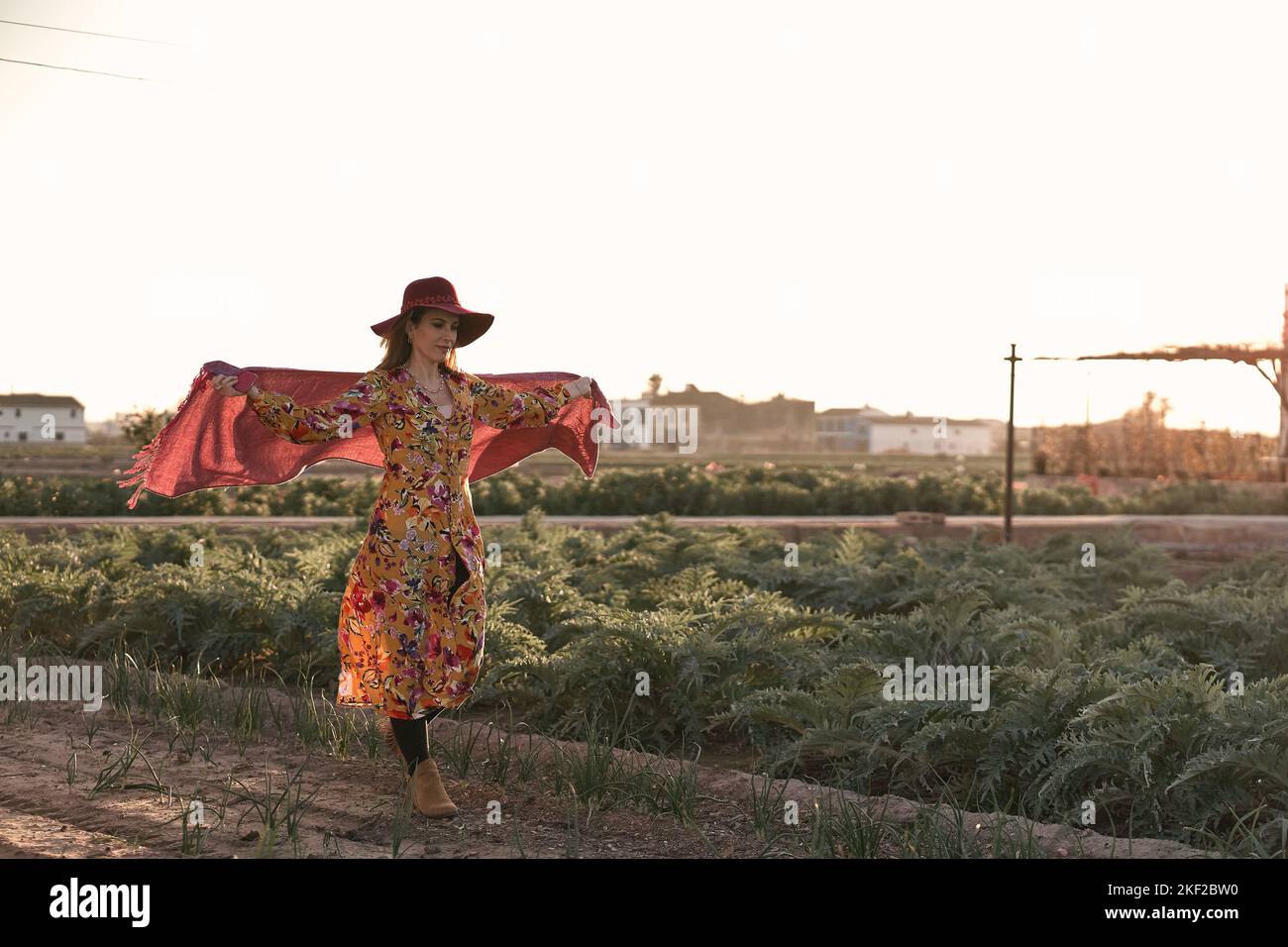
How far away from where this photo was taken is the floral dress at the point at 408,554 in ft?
14.9

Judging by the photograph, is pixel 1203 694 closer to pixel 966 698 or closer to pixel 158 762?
→ pixel 966 698

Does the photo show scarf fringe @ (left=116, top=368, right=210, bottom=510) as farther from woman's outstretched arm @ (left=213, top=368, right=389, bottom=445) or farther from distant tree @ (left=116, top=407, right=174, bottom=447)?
distant tree @ (left=116, top=407, right=174, bottom=447)

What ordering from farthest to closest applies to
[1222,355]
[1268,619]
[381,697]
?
[1222,355] → [1268,619] → [381,697]

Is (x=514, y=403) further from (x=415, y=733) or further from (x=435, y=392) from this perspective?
(x=415, y=733)

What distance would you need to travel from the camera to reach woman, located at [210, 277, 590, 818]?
4527 millimetres

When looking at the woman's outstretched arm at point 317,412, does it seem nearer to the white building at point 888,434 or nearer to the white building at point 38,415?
the white building at point 888,434

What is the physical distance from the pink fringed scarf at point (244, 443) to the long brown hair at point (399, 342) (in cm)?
20

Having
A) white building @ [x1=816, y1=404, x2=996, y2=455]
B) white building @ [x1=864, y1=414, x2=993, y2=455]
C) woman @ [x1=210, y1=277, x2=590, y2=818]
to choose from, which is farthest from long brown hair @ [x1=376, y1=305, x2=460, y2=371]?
white building @ [x1=864, y1=414, x2=993, y2=455]

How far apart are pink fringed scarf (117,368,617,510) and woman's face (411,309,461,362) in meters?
0.37

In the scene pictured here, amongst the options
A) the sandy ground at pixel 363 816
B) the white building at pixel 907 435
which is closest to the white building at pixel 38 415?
the white building at pixel 907 435

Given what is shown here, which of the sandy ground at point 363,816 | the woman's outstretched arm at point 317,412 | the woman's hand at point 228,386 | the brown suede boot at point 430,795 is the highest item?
the woman's hand at point 228,386

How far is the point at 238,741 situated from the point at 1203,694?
4.09 m

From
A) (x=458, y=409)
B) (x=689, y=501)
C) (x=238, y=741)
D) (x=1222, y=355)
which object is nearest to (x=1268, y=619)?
(x=458, y=409)

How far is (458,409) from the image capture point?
15.5 feet
